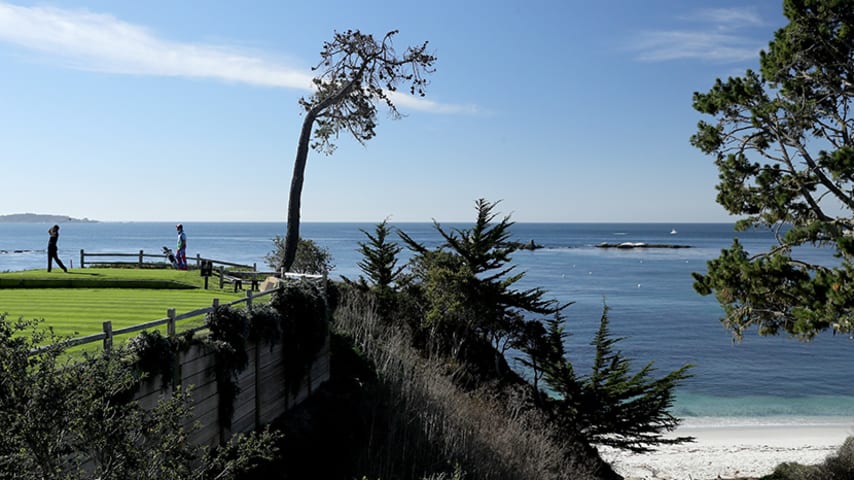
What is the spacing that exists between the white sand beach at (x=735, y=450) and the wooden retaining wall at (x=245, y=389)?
1511 cm

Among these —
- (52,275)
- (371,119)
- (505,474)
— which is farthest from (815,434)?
(52,275)

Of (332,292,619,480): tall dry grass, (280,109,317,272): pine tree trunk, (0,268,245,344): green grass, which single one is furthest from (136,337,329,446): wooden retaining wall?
(280,109,317,272): pine tree trunk

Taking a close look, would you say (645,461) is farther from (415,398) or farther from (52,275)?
(52,275)

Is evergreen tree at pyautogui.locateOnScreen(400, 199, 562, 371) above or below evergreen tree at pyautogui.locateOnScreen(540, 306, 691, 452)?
above

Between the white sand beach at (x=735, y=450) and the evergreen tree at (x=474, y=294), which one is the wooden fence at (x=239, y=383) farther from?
the white sand beach at (x=735, y=450)

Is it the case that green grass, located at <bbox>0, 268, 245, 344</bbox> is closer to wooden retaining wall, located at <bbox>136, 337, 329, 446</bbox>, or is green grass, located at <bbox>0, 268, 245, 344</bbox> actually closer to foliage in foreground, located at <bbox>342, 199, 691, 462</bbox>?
wooden retaining wall, located at <bbox>136, 337, 329, 446</bbox>

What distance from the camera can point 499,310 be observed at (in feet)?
87.7

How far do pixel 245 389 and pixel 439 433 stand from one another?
532 cm

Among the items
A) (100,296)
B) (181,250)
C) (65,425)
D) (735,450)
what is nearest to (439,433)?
(100,296)

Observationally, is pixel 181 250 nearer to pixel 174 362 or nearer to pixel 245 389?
pixel 245 389

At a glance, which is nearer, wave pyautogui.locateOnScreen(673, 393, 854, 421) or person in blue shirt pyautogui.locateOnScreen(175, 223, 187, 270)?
person in blue shirt pyautogui.locateOnScreen(175, 223, 187, 270)

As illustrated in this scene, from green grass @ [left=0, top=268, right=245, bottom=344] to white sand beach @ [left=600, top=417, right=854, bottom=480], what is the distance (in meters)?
17.2

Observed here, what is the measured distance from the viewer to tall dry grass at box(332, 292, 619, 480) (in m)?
14.6

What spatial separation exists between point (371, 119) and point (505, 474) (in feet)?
49.1
